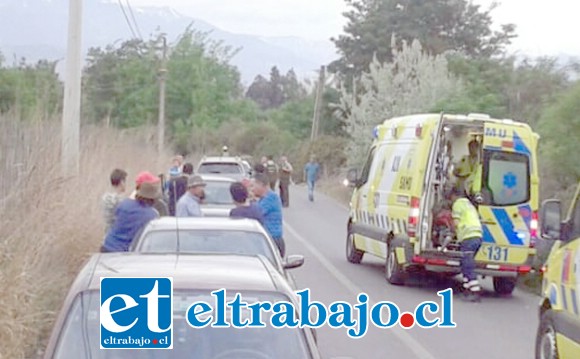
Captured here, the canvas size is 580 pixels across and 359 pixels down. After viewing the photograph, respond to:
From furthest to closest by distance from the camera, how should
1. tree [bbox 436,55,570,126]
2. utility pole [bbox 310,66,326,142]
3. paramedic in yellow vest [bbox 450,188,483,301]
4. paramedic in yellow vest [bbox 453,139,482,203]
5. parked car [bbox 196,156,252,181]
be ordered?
utility pole [bbox 310,66,326,142] < tree [bbox 436,55,570,126] < parked car [bbox 196,156,252,181] < paramedic in yellow vest [bbox 453,139,482,203] < paramedic in yellow vest [bbox 450,188,483,301]

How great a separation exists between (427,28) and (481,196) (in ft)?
156

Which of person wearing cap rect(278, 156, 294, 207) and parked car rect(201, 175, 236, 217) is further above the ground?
parked car rect(201, 175, 236, 217)

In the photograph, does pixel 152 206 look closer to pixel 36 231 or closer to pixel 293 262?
pixel 36 231

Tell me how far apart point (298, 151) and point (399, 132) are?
5271 centimetres

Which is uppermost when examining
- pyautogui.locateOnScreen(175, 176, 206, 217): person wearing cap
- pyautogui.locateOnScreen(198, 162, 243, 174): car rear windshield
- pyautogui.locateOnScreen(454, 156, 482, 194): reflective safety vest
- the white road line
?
pyautogui.locateOnScreen(454, 156, 482, 194): reflective safety vest

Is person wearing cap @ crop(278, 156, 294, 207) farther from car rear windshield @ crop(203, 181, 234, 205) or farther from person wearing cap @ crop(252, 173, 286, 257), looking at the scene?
person wearing cap @ crop(252, 173, 286, 257)

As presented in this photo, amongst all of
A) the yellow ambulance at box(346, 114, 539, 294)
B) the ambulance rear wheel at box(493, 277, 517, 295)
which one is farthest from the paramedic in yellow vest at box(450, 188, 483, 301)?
the ambulance rear wheel at box(493, 277, 517, 295)

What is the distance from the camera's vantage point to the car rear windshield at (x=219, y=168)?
29.5m

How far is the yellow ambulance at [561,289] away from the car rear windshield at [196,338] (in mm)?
3411

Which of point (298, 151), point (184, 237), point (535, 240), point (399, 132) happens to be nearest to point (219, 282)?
point (184, 237)

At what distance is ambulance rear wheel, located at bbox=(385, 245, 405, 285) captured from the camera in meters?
16.9

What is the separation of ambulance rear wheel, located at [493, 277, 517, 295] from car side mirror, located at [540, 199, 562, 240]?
24.5ft

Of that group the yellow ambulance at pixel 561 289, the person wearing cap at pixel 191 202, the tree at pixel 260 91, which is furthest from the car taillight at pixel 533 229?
the tree at pixel 260 91

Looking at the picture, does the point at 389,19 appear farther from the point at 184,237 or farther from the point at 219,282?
the point at 219,282
